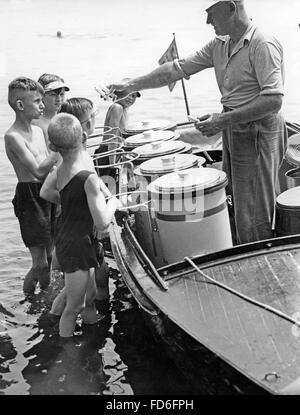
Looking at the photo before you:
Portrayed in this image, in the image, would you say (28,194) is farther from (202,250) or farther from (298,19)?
(298,19)

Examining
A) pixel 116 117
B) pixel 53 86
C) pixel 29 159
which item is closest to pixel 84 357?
pixel 29 159

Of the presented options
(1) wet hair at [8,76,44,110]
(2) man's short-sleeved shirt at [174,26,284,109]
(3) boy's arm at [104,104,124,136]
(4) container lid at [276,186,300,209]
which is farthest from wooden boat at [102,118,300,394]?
(3) boy's arm at [104,104,124,136]

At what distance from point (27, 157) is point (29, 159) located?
23 millimetres

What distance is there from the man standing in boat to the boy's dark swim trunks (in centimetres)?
148

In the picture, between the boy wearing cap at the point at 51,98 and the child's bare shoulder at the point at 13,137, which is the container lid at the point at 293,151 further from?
the child's bare shoulder at the point at 13,137

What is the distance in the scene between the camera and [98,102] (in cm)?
1656

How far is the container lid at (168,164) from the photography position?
14.9 feet

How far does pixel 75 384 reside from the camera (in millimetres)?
4320

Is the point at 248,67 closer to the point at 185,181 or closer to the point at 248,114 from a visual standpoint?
the point at 248,114

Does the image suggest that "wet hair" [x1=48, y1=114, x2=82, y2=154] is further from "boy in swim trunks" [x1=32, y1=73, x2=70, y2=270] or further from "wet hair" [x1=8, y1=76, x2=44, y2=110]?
"boy in swim trunks" [x1=32, y1=73, x2=70, y2=270]

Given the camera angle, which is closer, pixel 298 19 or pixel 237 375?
pixel 237 375

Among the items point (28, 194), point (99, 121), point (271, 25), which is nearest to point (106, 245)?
point (28, 194)

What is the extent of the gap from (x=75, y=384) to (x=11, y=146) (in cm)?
194

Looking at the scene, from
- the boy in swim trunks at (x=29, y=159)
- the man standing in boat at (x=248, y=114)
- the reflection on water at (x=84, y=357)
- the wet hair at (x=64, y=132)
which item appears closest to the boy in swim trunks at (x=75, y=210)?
the wet hair at (x=64, y=132)
